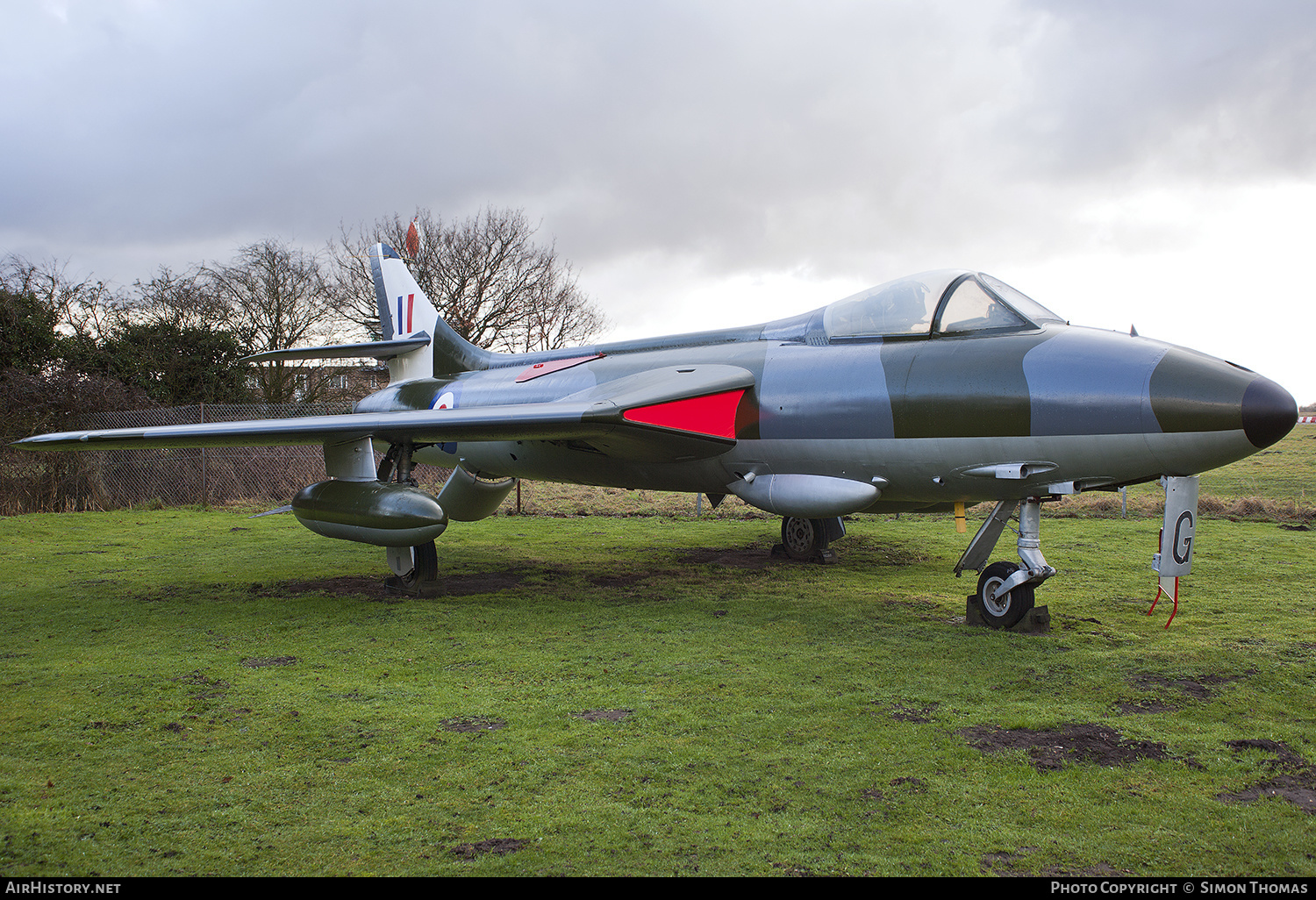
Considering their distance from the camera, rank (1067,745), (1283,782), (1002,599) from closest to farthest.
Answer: (1283,782) < (1067,745) < (1002,599)

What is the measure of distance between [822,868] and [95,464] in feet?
58.9

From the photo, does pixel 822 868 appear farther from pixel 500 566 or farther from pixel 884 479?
pixel 500 566

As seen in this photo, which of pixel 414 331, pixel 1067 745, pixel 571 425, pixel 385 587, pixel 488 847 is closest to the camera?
pixel 488 847

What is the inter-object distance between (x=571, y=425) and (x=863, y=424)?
2409mm

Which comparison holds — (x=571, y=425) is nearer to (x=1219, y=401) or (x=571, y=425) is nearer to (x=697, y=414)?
(x=697, y=414)

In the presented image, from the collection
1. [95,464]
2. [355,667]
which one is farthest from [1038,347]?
[95,464]

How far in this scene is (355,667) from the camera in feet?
17.2

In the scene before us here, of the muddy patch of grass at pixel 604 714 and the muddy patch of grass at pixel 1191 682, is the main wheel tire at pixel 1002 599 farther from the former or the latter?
the muddy patch of grass at pixel 604 714

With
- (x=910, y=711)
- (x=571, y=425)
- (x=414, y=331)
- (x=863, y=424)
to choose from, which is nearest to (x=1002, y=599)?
(x=863, y=424)

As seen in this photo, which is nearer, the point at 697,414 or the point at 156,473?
the point at 697,414

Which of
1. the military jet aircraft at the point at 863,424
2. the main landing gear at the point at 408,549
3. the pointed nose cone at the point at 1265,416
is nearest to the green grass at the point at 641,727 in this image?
the main landing gear at the point at 408,549

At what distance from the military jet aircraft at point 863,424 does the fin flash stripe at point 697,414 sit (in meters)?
0.02

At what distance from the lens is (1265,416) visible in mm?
4988

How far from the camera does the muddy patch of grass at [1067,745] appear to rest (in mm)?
3619
